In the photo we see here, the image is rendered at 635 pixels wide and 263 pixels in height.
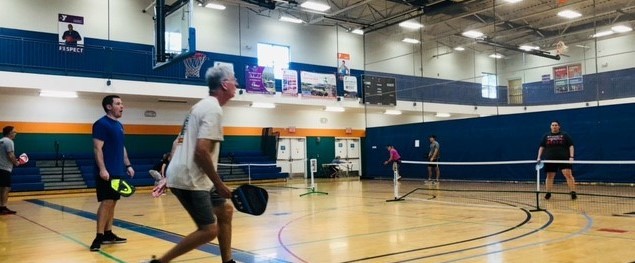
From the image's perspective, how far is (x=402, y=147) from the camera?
78.1 feet

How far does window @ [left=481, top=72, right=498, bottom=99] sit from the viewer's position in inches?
892

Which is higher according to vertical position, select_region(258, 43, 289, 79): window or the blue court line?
select_region(258, 43, 289, 79): window

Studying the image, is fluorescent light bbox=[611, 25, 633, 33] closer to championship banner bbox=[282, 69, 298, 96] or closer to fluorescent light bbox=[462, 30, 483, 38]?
fluorescent light bbox=[462, 30, 483, 38]

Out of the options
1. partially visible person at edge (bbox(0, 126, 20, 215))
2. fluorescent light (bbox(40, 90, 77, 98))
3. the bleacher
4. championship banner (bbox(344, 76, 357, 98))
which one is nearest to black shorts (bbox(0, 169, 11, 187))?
partially visible person at edge (bbox(0, 126, 20, 215))

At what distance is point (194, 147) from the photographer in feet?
12.0

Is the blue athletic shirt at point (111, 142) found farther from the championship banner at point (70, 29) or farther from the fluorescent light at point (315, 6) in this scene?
the fluorescent light at point (315, 6)

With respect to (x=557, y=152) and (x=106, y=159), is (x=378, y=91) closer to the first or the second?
(x=557, y=152)

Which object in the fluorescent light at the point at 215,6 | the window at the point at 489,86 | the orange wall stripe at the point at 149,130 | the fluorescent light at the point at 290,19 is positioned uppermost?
the fluorescent light at the point at 215,6

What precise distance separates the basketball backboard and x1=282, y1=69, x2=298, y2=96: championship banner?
34.1ft

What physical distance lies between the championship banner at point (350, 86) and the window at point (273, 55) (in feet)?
10.5

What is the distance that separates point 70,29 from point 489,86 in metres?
18.2

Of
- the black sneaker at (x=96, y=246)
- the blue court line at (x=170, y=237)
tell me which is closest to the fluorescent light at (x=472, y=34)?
the blue court line at (x=170, y=237)

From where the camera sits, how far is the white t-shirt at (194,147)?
11.9 ft

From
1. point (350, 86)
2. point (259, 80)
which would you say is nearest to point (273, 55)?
point (259, 80)
